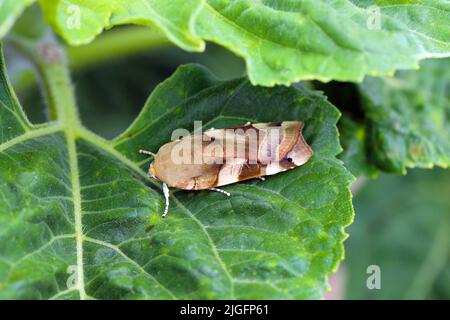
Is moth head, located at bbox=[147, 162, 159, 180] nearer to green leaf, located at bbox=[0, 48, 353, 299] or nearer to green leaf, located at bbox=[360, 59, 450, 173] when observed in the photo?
green leaf, located at bbox=[0, 48, 353, 299]

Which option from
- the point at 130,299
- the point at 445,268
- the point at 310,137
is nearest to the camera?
the point at 130,299

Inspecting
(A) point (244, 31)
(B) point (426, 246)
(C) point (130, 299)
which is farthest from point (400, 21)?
(B) point (426, 246)

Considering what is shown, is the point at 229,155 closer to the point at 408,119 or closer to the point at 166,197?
the point at 166,197

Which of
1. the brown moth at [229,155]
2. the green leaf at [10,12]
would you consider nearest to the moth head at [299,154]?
the brown moth at [229,155]

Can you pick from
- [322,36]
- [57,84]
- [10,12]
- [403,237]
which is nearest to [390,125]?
[322,36]

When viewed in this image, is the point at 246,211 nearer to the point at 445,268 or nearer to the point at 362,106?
the point at 362,106
